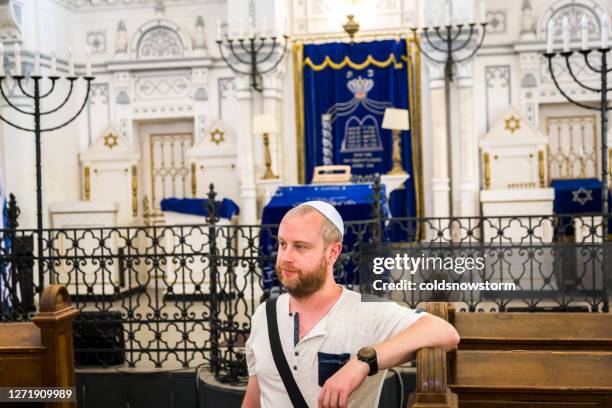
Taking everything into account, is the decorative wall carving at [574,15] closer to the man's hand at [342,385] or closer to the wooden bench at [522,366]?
the wooden bench at [522,366]

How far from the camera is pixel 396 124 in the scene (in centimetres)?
924

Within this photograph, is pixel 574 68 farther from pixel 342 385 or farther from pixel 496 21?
pixel 342 385

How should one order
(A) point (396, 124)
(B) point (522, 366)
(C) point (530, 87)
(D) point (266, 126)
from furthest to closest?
(C) point (530, 87) → (D) point (266, 126) → (A) point (396, 124) → (B) point (522, 366)

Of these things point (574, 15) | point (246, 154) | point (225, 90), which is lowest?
point (246, 154)

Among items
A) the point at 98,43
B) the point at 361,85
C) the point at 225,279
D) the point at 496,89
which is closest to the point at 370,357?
the point at 225,279

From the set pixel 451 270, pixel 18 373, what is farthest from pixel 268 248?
pixel 18 373

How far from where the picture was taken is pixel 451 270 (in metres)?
4.65

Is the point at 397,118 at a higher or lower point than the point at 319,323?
higher

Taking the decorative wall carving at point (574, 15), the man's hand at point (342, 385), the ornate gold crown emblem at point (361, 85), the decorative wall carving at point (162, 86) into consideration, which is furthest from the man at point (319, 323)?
the decorative wall carving at point (162, 86)

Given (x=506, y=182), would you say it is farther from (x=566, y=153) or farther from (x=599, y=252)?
(x=599, y=252)

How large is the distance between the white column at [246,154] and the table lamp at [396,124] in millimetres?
1799

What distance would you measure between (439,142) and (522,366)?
6.93 meters

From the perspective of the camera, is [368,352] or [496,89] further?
[496,89]

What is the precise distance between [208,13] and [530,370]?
897cm
